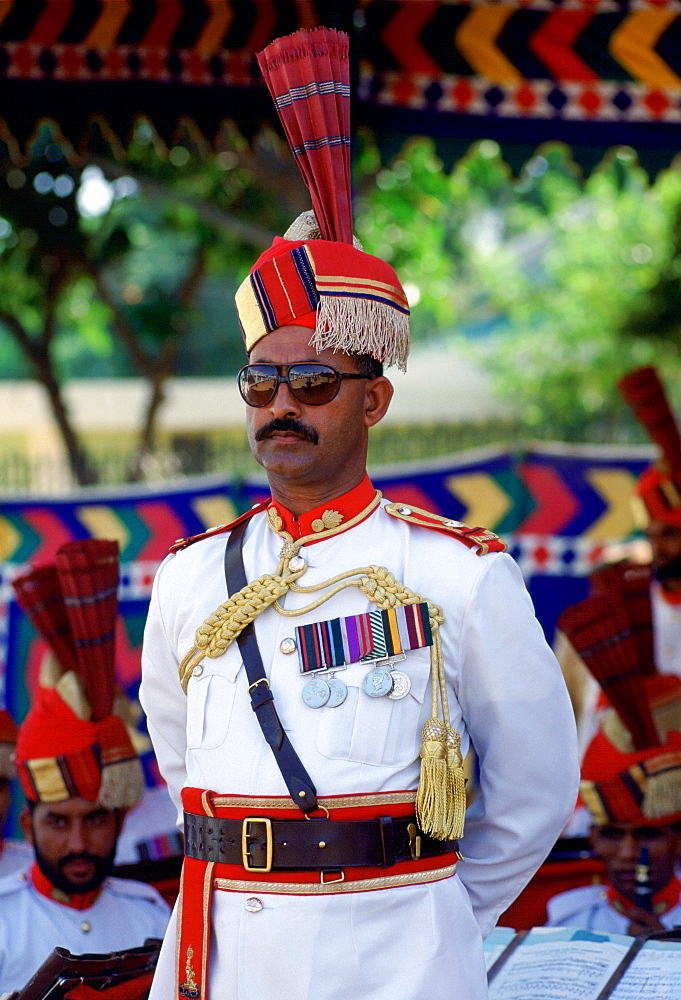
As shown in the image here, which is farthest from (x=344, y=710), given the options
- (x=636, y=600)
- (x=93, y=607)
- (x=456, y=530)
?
(x=636, y=600)

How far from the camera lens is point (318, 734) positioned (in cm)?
195

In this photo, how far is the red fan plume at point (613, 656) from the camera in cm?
310

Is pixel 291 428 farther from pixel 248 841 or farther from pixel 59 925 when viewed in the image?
pixel 59 925

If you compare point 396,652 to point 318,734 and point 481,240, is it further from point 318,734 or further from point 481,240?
point 481,240

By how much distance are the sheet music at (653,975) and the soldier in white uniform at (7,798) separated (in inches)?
69.6

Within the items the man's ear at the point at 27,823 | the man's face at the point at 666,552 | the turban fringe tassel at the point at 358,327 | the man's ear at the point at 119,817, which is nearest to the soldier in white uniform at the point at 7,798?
the man's ear at the point at 27,823

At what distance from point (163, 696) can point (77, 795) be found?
912mm

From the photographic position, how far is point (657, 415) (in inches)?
177

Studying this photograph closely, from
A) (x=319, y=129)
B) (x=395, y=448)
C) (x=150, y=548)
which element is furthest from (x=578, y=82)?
(x=395, y=448)

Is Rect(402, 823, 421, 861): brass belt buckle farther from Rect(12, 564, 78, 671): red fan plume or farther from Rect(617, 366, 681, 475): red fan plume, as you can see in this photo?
Rect(617, 366, 681, 475): red fan plume

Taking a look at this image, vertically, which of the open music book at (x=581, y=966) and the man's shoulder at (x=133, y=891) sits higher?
the man's shoulder at (x=133, y=891)

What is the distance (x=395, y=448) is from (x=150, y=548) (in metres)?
9.76

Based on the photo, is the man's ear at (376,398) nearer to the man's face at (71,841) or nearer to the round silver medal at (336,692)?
the round silver medal at (336,692)

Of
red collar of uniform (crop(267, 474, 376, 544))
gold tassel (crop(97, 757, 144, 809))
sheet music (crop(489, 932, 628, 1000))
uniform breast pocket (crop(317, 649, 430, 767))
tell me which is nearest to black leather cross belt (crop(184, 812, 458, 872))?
uniform breast pocket (crop(317, 649, 430, 767))
